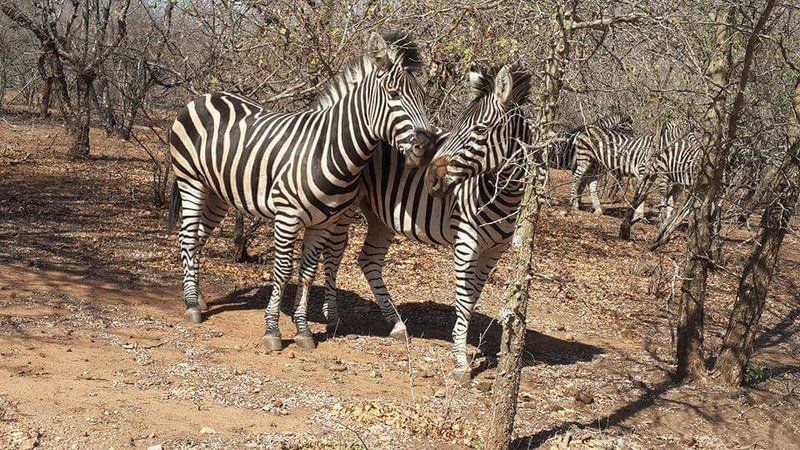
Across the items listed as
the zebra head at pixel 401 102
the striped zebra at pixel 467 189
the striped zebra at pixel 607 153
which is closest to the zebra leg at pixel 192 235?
the striped zebra at pixel 467 189

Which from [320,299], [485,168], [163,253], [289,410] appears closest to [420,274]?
[320,299]

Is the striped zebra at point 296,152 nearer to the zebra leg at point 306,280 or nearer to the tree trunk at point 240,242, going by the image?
the zebra leg at point 306,280

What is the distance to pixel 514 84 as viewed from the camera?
239 inches

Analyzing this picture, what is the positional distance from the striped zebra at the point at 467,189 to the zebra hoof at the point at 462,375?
22mm

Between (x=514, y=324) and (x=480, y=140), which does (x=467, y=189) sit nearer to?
(x=480, y=140)

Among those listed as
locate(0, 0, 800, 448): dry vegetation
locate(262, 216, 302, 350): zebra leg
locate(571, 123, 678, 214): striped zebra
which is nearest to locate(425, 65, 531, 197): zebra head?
locate(0, 0, 800, 448): dry vegetation

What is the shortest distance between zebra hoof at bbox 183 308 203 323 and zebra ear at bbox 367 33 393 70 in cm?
269

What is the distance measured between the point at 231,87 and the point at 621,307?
5076 mm

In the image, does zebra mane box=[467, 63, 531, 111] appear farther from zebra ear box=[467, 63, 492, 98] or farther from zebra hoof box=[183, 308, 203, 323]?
zebra hoof box=[183, 308, 203, 323]

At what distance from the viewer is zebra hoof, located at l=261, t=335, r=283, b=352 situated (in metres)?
6.81

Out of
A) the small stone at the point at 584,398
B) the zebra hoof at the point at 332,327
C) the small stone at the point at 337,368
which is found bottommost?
the small stone at the point at 337,368

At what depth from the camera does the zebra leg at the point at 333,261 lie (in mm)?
7422

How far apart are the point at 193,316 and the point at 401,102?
2.67 m

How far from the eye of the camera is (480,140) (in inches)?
243
